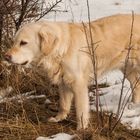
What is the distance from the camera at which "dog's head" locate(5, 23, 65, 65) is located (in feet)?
16.5

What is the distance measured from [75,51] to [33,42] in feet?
1.55

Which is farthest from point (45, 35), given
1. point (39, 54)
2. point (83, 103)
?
point (83, 103)

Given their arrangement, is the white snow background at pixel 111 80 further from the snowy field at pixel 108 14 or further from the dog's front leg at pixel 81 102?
the dog's front leg at pixel 81 102

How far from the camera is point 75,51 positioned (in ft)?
17.0

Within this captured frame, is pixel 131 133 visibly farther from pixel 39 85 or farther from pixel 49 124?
pixel 39 85

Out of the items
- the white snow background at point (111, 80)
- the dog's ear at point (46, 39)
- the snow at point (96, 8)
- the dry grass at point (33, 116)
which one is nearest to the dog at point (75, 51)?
the dog's ear at point (46, 39)

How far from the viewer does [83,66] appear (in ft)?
17.2

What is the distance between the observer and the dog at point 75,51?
505cm

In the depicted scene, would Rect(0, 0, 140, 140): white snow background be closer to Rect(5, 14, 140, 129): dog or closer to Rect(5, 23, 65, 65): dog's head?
Rect(5, 14, 140, 129): dog

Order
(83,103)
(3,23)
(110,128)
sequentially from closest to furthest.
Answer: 1. (110,128)
2. (83,103)
3. (3,23)

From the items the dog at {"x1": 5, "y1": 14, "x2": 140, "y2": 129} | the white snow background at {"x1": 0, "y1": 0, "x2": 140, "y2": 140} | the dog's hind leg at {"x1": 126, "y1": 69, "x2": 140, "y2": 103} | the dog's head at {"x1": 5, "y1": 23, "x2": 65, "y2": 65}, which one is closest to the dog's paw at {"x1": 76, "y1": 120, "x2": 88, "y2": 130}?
the dog at {"x1": 5, "y1": 14, "x2": 140, "y2": 129}

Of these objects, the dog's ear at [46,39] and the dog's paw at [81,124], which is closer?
the dog's ear at [46,39]

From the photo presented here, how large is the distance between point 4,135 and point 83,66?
1139 mm

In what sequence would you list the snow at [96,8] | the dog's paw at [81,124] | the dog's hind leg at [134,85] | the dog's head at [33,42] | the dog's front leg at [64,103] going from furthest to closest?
1. the snow at [96,8]
2. the dog's hind leg at [134,85]
3. the dog's front leg at [64,103]
4. the dog's paw at [81,124]
5. the dog's head at [33,42]
